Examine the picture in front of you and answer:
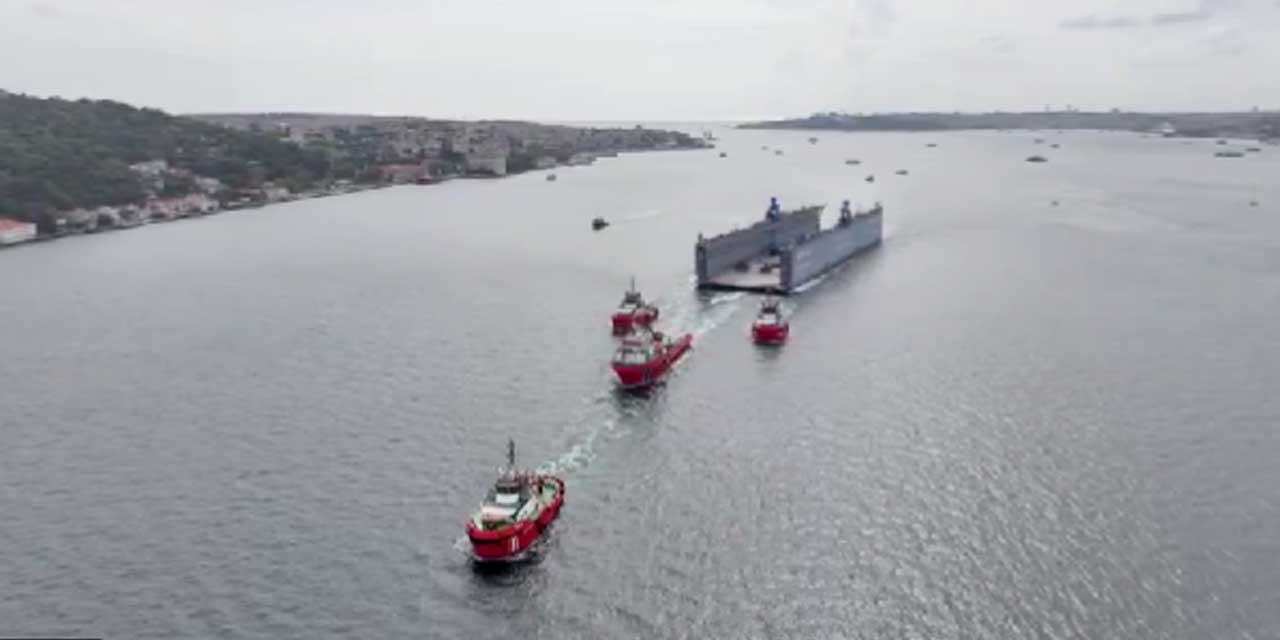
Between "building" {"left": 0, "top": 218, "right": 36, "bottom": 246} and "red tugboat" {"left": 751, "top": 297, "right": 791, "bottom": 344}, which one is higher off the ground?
"building" {"left": 0, "top": 218, "right": 36, "bottom": 246}

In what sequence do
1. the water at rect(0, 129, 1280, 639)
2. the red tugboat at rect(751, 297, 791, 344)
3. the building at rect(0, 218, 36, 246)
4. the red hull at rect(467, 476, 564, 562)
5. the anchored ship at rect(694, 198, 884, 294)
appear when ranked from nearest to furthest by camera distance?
the water at rect(0, 129, 1280, 639) < the red hull at rect(467, 476, 564, 562) < the red tugboat at rect(751, 297, 791, 344) < the anchored ship at rect(694, 198, 884, 294) < the building at rect(0, 218, 36, 246)

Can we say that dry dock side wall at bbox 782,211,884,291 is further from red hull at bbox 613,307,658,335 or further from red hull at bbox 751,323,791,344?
red hull at bbox 613,307,658,335

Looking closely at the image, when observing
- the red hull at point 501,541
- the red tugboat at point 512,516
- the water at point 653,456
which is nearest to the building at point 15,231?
the water at point 653,456

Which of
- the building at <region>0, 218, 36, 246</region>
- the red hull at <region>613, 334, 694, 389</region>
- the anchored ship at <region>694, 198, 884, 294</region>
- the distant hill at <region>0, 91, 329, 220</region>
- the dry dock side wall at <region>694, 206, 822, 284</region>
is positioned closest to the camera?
the red hull at <region>613, 334, 694, 389</region>

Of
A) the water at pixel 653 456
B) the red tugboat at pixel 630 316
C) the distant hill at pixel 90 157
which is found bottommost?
→ the water at pixel 653 456

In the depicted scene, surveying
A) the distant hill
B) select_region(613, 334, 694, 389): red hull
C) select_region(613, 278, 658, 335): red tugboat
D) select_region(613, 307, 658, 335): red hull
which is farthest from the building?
select_region(613, 334, 694, 389): red hull

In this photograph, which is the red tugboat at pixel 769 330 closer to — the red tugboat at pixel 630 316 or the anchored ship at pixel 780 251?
the red tugboat at pixel 630 316

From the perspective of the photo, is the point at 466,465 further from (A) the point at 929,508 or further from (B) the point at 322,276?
(B) the point at 322,276

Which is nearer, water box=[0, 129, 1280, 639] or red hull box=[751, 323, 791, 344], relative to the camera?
water box=[0, 129, 1280, 639]
